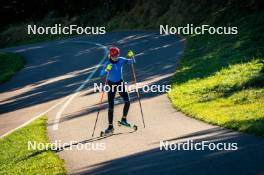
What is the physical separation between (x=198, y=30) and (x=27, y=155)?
26042 mm

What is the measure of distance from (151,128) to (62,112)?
6.52 m

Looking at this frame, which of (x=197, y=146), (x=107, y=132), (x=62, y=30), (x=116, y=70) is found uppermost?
(x=116, y=70)

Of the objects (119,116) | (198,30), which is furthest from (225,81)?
(198,30)

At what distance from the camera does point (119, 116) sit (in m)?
17.6

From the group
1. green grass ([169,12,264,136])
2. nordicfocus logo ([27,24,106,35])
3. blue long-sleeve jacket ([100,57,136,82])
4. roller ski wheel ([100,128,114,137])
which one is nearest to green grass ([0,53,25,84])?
green grass ([169,12,264,136])

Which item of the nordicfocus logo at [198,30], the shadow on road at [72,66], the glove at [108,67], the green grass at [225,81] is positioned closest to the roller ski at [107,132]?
the glove at [108,67]

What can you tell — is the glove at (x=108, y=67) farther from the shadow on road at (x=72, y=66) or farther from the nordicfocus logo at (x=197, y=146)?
the shadow on road at (x=72, y=66)

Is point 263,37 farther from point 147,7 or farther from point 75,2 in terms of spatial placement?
point 75,2

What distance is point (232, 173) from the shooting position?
9.05 m

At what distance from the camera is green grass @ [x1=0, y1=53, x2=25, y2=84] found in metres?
35.4

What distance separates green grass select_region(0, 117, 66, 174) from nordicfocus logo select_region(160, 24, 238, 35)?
57.6 feet

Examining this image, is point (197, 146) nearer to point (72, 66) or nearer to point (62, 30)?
point (72, 66)

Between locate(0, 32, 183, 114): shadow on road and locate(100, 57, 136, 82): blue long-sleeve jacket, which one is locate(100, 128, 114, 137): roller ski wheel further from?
locate(0, 32, 183, 114): shadow on road

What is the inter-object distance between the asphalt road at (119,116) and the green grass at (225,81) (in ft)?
1.71
